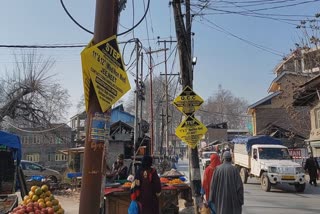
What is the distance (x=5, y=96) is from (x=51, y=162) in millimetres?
28101

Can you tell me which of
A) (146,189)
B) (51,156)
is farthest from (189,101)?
(51,156)

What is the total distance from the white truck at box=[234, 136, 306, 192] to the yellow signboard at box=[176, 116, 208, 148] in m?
9.93

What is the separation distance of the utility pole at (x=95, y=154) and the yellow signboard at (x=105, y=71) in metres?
0.08

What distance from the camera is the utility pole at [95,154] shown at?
150 inches

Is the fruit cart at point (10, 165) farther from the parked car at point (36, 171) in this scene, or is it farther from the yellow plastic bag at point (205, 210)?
the parked car at point (36, 171)

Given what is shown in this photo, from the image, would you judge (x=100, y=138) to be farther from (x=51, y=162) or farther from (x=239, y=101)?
(x=239, y=101)

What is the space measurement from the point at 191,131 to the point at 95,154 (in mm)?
7617

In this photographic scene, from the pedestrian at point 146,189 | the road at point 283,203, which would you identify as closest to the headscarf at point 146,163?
the pedestrian at point 146,189

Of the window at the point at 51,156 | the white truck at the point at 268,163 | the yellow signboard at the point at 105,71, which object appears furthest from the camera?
the window at the point at 51,156

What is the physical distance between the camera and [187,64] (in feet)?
39.4

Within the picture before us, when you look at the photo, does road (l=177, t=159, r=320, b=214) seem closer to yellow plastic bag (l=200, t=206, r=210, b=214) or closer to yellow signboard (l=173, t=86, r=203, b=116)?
yellow plastic bag (l=200, t=206, r=210, b=214)

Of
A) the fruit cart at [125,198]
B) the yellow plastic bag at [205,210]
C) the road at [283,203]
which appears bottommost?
the road at [283,203]

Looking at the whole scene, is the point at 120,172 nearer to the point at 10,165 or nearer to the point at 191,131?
the point at 191,131

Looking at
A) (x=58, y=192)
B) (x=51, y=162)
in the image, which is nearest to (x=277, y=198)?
(x=58, y=192)
